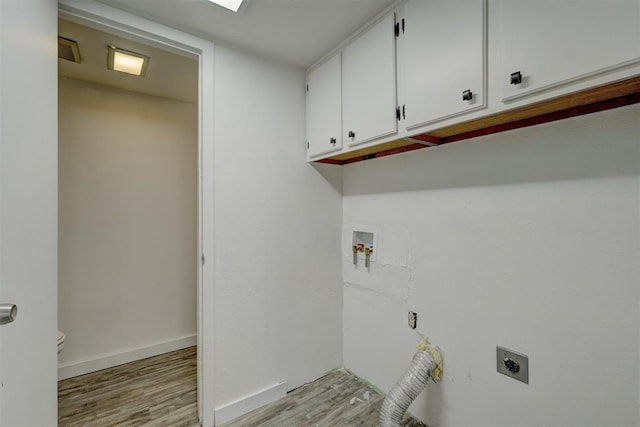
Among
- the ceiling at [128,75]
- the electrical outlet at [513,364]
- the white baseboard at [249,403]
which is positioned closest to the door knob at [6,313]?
the white baseboard at [249,403]

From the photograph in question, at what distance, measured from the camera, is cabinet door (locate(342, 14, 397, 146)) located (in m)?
1.45

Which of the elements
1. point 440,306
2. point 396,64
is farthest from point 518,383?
point 396,64

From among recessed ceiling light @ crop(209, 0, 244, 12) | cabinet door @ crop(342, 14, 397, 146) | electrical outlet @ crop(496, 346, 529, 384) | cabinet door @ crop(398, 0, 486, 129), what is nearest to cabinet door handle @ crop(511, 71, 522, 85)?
cabinet door @ crop(398, 0, 486, 129)

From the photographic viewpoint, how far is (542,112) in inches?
44.7

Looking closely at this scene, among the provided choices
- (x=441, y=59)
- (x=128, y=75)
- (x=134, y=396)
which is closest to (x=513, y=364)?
(x=441, y=59)

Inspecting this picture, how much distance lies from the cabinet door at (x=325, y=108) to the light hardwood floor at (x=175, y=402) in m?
1.64

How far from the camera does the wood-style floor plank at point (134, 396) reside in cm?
171

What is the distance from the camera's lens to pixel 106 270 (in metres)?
2.34

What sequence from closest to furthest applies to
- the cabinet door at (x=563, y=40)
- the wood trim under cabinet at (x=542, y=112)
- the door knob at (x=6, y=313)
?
the door knob at (x=6, y=313) → the cabinet door at (x=563, y=40) → the wood trim under cabinet at (x=542, y=112)

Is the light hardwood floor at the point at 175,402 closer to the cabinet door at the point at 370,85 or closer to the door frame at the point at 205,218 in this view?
the door frame at the point at 205,218

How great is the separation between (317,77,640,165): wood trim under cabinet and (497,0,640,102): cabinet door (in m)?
0.07

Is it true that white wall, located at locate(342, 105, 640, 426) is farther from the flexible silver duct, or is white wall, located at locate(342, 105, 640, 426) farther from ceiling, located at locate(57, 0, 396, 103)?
ceiling, located at locate(57, 0, 396, 103)

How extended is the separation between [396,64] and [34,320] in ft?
5.94

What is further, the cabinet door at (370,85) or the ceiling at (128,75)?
the ceiling at (128,75)
